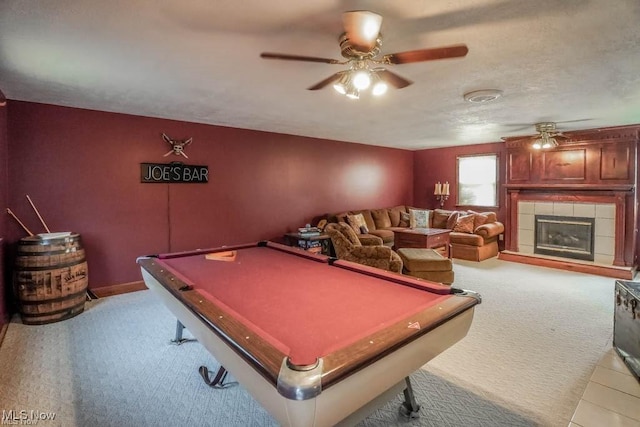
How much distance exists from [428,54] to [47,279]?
3970 millimetres

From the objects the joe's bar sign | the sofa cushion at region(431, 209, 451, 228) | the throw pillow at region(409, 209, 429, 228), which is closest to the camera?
the joe's bar sign

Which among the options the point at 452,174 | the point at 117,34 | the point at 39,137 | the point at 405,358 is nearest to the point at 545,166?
the point at 452,174

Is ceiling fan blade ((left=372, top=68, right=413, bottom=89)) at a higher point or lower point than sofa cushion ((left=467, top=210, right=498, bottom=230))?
higher

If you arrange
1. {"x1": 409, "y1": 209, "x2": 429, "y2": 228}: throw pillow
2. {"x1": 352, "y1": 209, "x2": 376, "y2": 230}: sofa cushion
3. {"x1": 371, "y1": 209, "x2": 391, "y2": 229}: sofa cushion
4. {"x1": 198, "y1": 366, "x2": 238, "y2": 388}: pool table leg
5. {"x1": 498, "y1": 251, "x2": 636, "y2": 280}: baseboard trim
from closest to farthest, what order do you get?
{"x1": 198, "y1": 366, "x2": 238, "y2": 388}: pool table leg < {"x1": 498, "y1": 251, "x2": 636, "y2": 280}: baseboard trim < {"x1": 409, "y1": 209, "x2": 429, "y2": 228}: throw pillow < {"x1": 352, "y1": 209, "x2": 376, "y2": 230}: sofa cushion < {"x1": 371, "y1": 209, "x2": 391, "y2": 229}: sofa cushion

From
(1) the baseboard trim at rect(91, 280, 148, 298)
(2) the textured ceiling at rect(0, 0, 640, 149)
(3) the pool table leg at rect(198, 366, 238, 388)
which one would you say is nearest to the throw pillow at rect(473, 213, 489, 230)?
(2) the textured ceiling at rect(0, 0, 640, 149)

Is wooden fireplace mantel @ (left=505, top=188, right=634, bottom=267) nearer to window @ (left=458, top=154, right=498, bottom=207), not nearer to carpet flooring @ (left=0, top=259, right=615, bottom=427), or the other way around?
window @ (left=458, top=154, right=498, bottom=207)

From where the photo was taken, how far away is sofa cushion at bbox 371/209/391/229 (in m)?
6.97

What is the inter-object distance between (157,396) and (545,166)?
22.0ft

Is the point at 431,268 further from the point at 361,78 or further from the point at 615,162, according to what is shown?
the point at 615,162

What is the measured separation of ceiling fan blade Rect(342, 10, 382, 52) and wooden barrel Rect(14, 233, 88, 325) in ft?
11.5

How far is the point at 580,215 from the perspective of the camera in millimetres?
5500

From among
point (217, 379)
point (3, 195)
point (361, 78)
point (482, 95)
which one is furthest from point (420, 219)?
point (3, 195)

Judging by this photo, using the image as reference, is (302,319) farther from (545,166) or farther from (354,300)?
(545,166)

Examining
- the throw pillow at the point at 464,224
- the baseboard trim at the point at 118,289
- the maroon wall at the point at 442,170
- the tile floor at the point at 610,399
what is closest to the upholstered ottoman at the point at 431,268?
the tile floor at the point at 610,399
